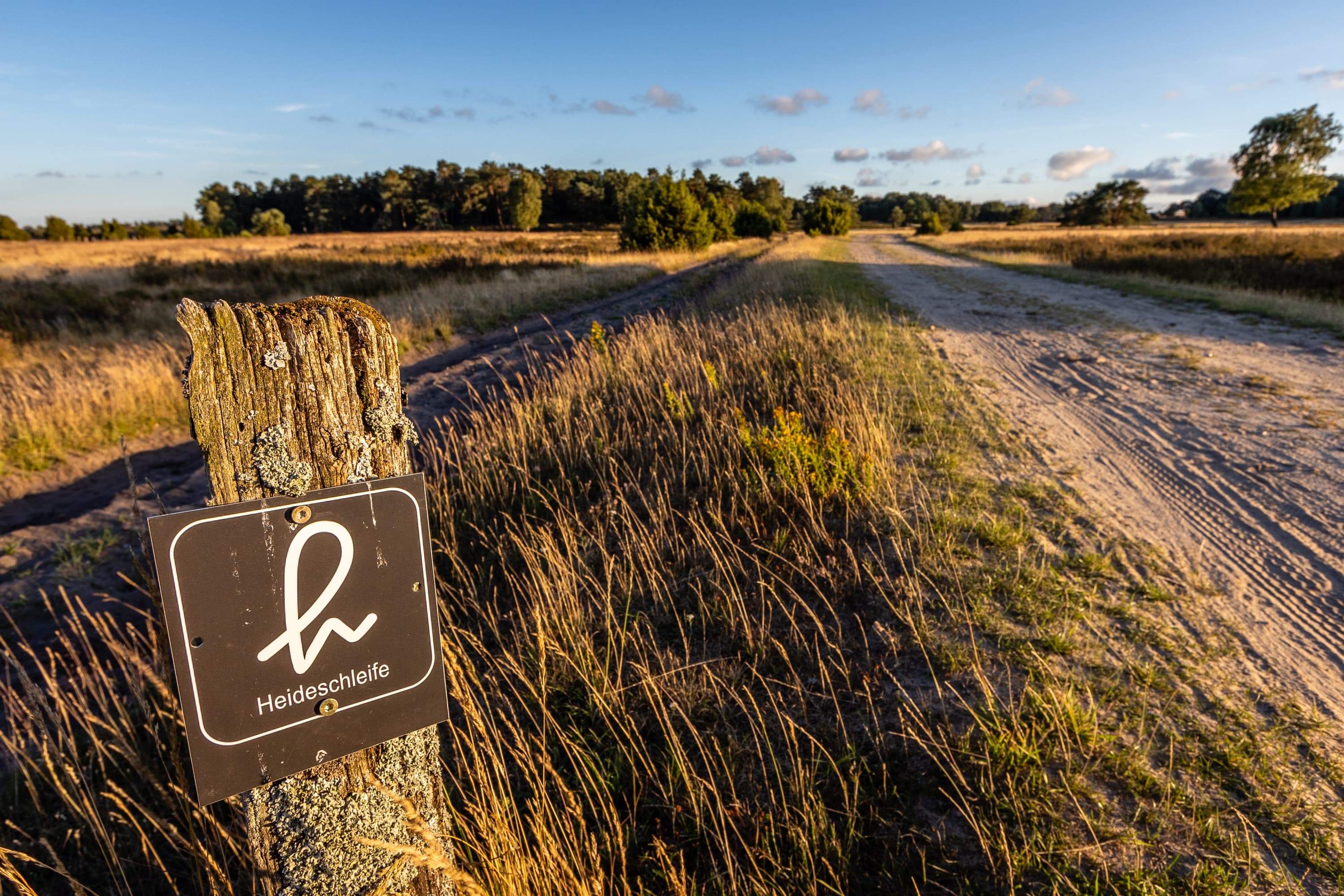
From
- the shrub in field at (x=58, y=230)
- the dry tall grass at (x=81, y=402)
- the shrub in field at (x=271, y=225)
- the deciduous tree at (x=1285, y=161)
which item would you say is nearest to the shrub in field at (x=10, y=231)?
the shrub in field at (x=58, y=230)

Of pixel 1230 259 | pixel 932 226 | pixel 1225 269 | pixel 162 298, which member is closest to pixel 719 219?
pixel 1230 259

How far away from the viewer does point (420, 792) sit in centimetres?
135

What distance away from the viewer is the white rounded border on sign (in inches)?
39.1

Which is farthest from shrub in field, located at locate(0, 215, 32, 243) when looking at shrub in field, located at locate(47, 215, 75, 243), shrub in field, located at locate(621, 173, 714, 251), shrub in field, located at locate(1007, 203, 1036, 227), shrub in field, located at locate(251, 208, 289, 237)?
shrub in field, located at locate(1007, 203, 1036, 227)

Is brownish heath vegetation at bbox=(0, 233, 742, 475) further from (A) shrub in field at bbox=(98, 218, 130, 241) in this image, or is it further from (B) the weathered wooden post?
(A) shrub in field at bbox=(98, 218, 130, 241)

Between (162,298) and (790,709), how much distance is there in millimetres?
20677

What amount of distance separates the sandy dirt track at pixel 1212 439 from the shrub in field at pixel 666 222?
22.1 meters

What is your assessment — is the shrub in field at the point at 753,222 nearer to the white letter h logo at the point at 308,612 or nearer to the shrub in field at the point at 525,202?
the shrub in field at the point at 525,202

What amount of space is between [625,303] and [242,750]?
16349 millimetres

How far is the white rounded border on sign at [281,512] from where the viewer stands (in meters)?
0.99

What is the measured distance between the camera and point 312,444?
118cm

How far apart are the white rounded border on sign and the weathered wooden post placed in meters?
0.07

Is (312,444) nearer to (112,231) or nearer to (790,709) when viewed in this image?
(790,709)

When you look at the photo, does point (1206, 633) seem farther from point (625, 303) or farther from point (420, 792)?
point (625, 303)
